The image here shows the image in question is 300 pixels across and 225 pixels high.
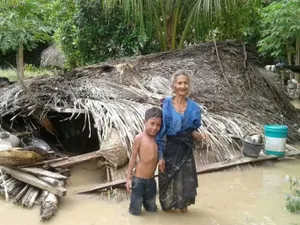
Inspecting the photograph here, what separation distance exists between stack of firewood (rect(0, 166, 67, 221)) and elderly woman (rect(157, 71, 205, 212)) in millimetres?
1133

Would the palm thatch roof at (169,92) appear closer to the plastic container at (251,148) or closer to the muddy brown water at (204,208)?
the plastic container at (251,148)

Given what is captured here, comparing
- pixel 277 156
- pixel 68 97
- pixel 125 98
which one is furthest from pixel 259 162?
pixel 68 97

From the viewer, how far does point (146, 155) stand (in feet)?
12.4

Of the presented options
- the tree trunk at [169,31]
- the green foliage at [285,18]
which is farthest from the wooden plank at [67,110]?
the green foliage at [285,18]

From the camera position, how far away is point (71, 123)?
617cm

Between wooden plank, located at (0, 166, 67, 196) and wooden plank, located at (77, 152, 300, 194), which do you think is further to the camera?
wooden plank, located at (77, 152, 300, 194)

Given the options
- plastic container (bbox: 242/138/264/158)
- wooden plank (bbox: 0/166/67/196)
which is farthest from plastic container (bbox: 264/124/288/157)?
wooden plank (bbox: 0/166/67/196)

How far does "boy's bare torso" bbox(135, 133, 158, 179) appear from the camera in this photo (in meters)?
3.78

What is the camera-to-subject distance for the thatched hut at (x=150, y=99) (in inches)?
219

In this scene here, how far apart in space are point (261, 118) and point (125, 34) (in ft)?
15.4

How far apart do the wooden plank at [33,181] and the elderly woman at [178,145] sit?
1099 millimetres

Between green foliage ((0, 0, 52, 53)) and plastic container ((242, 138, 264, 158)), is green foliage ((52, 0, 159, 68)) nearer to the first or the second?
green foliage ((0, 0, 52, 53))

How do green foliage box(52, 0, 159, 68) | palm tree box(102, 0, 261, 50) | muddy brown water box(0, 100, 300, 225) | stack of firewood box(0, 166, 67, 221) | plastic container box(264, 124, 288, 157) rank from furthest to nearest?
green foliage box(52, 0, 159, 68), palm tree box(102, 0, 261, 50), plastic container box(264, 124, 288, 157), stack of firewood box(0, 166, 67, 221), muddy brown water box(0, 100, 300, 225)

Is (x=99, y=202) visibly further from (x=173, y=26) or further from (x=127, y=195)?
(x=173, y=26)
